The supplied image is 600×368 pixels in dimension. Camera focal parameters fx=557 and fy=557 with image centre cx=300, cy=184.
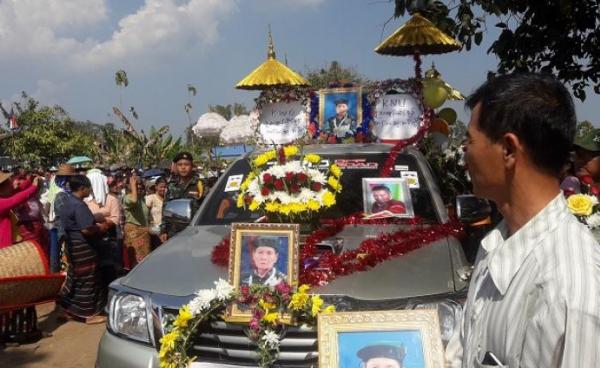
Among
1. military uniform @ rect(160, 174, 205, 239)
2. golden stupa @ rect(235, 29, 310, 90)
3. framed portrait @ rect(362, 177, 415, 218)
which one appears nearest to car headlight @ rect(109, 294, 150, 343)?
framed portrait @ rect(362, 177, 415, 218)

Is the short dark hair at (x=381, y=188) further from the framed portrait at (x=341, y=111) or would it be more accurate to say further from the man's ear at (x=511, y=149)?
the man's ear at (x=511, y=149)

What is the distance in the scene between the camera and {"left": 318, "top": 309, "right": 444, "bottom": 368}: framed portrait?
224 cm

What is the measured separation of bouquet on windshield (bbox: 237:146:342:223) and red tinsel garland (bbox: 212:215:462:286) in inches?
8.3

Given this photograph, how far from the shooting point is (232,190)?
13.9 feet

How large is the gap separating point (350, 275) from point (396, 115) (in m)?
2.25

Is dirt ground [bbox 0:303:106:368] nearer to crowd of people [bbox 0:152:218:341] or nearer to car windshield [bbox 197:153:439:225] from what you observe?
crowd of people [bbox 0:152:218:341]

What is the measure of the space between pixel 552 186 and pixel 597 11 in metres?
5.00

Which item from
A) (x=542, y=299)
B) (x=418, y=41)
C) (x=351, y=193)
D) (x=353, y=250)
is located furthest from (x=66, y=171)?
(x=542, y=299)

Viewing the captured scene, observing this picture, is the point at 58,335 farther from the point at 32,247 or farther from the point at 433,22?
the point at 433,22

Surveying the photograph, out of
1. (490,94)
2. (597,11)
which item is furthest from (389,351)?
(597,11)

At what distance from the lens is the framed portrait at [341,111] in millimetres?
4766

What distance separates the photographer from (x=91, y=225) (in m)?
6.41

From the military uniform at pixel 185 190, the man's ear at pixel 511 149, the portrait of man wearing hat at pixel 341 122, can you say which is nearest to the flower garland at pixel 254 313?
the man's ear at pixel 511 149

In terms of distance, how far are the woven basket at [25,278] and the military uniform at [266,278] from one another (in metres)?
3.19
